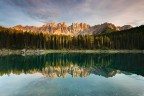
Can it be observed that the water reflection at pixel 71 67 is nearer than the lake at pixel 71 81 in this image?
No

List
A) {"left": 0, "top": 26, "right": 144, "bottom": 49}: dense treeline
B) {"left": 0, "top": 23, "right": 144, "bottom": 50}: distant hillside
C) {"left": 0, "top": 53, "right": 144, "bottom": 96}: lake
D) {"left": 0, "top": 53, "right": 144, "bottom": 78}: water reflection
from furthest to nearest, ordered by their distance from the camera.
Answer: {"left": 0, "top": 26, "right": 144, "bottom": 49}: dense treeline, {"left": 0, "top": 23, "right": 144, "bottom": 50}: distant hillside, {"left": 0, "top": 53, "right": 144, "bottom": 78}: water reflection, {"left": 0, "top": 53, "right": 144, "bottom": 96}: lake

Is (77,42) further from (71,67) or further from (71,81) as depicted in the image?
(71,81)

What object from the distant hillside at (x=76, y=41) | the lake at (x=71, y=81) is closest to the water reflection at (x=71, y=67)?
the lake at (x=71, y=81)

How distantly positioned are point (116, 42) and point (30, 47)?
65.6m

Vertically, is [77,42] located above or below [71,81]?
above

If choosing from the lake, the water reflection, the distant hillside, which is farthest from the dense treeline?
the lake

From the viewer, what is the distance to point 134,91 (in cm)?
2644

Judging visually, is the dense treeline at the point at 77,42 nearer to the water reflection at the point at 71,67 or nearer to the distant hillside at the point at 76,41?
the distant hillside at the point at 76,41

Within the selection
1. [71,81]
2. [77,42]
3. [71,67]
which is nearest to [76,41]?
[77,42]

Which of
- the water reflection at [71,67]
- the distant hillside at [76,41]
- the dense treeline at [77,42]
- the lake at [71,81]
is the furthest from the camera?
the dense treeline at [77,42]

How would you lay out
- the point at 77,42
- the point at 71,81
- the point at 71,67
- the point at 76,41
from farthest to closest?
the point at 77,42 → the point at 76,41 → the point at 71,67 → the point at 71,81

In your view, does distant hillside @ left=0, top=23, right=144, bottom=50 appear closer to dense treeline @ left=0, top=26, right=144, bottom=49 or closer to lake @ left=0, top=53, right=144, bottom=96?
dense treeline @ left=0, top=26, right=144, bottom=49

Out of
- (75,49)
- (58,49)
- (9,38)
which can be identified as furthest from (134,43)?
(9,38)

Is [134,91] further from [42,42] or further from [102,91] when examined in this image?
[42,42]
